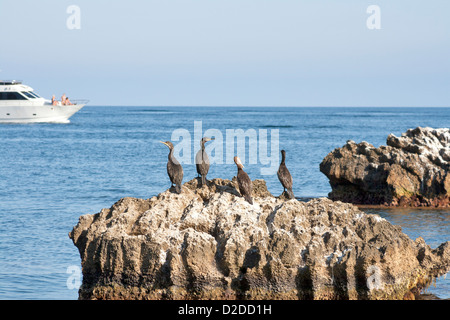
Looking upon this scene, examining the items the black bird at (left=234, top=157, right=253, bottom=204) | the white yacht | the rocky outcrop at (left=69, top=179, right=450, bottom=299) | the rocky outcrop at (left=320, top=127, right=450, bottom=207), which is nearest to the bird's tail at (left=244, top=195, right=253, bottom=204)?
the black bird at (left=234, top=157, right=253, bottom=204)

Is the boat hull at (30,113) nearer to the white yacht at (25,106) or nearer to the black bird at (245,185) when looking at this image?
the white yacht at (25,106)

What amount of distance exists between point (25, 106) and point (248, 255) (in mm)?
64181

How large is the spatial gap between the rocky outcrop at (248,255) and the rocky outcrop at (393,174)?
9.67 m

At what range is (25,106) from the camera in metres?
70.1

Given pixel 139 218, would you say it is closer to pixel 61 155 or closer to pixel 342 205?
pixel 342 205

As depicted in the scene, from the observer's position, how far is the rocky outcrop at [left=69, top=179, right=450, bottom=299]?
9656mm

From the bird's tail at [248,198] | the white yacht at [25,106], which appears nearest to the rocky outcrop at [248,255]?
the bird's tail at [248,198]

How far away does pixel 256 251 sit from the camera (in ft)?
32.1

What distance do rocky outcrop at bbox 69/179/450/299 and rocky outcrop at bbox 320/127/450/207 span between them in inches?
381

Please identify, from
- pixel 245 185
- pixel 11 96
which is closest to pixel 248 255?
pixel 245 185

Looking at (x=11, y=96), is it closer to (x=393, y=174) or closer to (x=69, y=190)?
(x=69, y=190)

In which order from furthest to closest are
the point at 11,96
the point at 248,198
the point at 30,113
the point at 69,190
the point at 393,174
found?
the point at 30,113
the point at 11,96
the point at 69,190
the point at 393,174
the point at 248,198

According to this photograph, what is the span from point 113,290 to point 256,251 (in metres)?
2.19

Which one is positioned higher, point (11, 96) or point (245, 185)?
point (11, 96)
